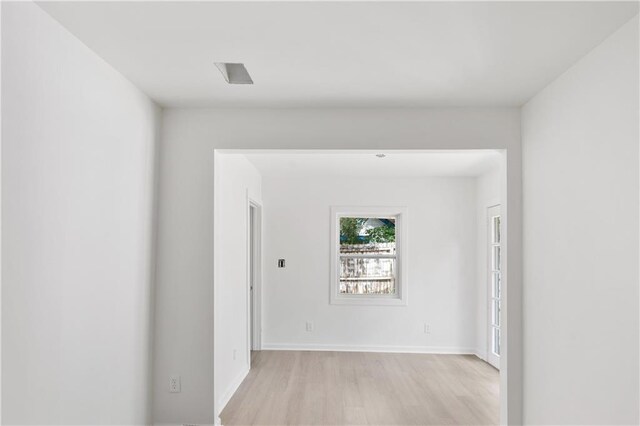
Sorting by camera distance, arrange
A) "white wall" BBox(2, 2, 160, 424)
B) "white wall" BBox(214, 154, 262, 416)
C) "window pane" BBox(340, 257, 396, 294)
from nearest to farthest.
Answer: "white wall" BBox(2, 2, 160, 424)
"white wall" BBox(214, 154, 262, 416)
"window pane" BBox(340, 257, 396, 294)

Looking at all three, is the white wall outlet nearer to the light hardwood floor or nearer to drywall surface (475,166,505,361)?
the light hardwood floor

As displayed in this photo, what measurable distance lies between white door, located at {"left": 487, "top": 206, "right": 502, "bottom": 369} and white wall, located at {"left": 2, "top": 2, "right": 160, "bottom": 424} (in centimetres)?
419

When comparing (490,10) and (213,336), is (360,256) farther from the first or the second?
(490,10)

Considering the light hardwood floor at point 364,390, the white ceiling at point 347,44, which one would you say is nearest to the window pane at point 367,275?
the light hardwood floor at point 364,390

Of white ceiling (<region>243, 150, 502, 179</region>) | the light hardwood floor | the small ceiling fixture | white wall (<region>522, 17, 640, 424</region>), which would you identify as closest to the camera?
white wall (<region>522, 17, 640, 424</region>)

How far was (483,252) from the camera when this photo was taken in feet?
19.7

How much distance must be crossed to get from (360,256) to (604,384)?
4.37 meters

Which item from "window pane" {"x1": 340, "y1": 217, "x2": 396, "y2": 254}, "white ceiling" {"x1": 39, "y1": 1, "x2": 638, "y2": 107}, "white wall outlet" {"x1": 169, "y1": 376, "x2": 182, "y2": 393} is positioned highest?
"white ceiling" {"x1": 39, "y1": 1, "x2": 638, "y2": 107}

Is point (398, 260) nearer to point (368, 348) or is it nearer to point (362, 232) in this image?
point (362, 232)

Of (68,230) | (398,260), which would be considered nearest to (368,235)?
(398,260)

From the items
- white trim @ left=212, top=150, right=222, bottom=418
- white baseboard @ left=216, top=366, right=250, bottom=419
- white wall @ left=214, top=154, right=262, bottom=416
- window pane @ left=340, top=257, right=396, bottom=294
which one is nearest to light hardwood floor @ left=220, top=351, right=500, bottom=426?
white baseboard @ left=216, top=366, right=250, bottom=419

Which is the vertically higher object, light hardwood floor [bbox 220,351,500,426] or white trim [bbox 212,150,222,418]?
white trim [bbox 212,150,222,418]

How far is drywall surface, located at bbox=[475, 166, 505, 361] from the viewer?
5770 mm

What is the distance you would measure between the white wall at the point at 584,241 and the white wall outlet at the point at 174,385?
2.40 m
